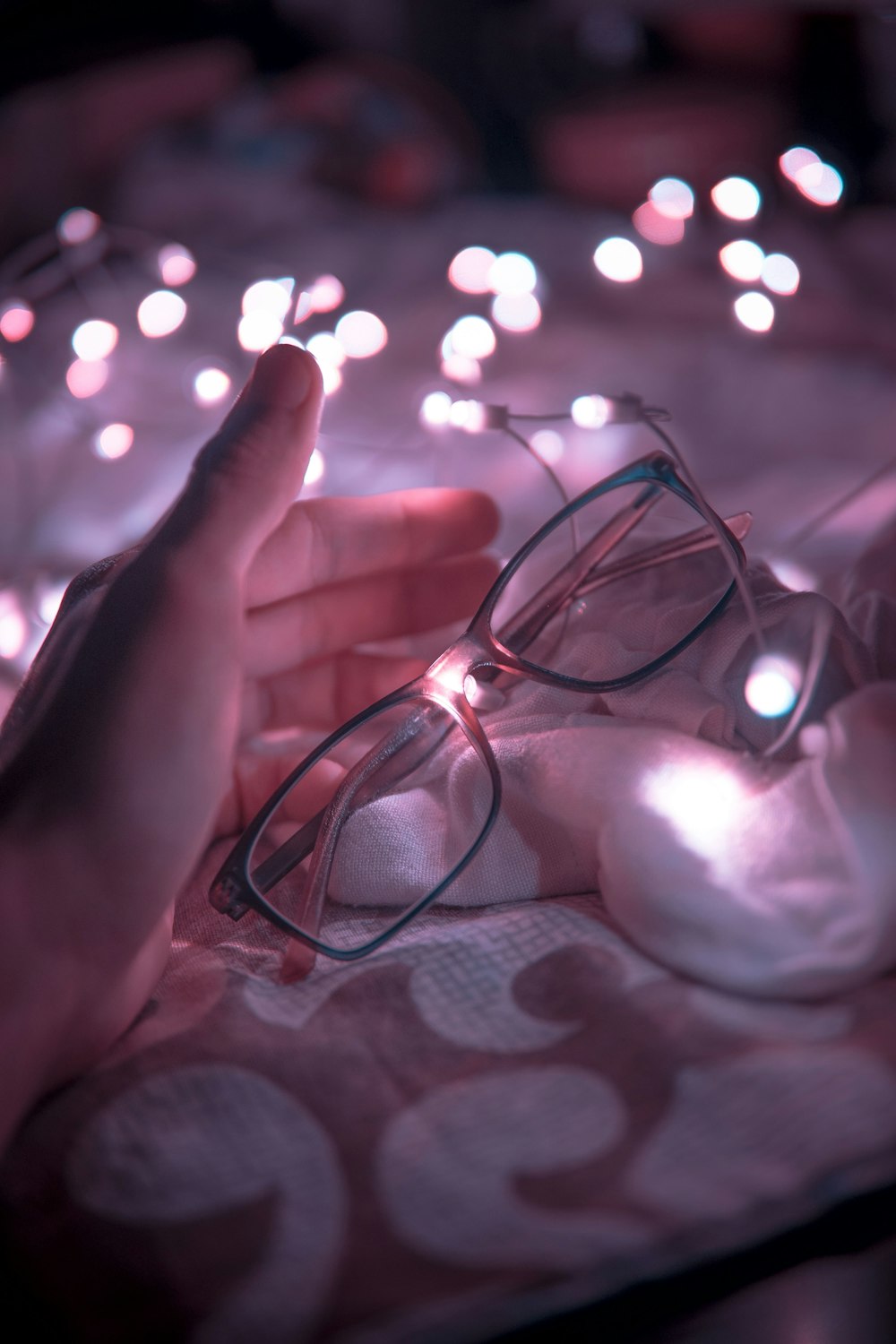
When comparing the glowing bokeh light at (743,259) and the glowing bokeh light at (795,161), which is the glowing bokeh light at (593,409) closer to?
the glowing bokeh light at (743,259)

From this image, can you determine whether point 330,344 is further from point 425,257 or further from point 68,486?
point 425,257

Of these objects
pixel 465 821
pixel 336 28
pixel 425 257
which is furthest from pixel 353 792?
pixel 336 28

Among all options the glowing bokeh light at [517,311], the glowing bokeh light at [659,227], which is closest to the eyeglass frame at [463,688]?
the glowing bokeh light at [517,311]

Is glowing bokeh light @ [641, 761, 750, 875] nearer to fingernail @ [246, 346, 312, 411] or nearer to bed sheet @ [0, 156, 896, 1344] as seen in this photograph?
bed sheet @ [0, 156, 896, 1344]

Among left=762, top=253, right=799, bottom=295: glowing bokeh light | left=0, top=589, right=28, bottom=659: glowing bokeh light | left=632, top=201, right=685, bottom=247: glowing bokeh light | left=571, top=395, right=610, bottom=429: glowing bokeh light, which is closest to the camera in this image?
left=571, top=395, right=610, bottom=429: glowing bokeh light

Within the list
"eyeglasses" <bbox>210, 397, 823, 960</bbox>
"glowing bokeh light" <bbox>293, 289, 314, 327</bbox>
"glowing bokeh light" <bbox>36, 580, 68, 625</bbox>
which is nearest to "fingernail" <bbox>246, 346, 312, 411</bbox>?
"eyeglasses" <bbox>210, 397, 823, 960</bbox>

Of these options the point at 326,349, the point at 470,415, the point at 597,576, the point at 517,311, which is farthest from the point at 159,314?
the point at 597,576

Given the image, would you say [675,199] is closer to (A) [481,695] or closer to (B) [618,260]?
(B) [618,260]
